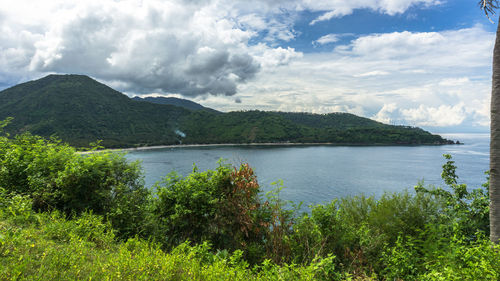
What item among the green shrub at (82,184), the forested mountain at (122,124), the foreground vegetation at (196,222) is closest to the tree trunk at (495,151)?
the foreground vegetation at (196,222)

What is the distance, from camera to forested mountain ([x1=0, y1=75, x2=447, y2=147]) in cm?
13162

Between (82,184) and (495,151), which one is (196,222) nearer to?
(82,184)

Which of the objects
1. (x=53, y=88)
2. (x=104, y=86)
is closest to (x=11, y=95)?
(x=53, y=88)

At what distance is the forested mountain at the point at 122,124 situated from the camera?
132 meters

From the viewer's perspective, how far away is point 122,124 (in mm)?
163625

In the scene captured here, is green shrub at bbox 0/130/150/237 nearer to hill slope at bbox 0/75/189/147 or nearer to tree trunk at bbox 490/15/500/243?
tree trunk at bbox 490/15/500/243

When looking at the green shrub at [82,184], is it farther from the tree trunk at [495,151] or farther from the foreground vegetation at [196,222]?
the tree trunk at [495,151]

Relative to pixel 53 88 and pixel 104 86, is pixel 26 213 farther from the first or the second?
pixel 104 86

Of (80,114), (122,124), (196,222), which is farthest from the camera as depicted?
(122,124)

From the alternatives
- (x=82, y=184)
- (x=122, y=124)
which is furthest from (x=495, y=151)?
(x=122, y=124)

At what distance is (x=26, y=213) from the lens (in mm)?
5305

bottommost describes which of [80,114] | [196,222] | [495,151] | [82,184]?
[196,222]

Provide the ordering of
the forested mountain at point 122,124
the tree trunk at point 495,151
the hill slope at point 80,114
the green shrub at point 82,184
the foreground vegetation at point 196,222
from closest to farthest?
the foreground vegetation at point 196,222
the tree trunk at point 495,151
the green shrub at point 82,184
the hill slope at point 80,114
the forested mountain at point 122,124

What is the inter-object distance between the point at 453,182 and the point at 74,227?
11872 mm
